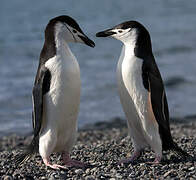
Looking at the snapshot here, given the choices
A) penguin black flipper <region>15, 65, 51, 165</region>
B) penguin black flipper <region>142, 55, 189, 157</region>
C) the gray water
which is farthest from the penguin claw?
the gray water

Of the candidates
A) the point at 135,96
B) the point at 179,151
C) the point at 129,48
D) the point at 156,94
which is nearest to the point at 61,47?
the point at 129,48

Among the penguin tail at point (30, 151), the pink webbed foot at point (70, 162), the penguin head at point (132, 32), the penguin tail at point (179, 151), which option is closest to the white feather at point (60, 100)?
the penguin tail at point (30, 151)

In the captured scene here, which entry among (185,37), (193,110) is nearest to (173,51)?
(185,37)

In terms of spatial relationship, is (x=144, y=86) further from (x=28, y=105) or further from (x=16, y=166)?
(x=28, y=105)

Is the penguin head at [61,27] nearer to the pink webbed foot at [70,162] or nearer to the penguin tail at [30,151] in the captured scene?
the penguin tail at [30,151]

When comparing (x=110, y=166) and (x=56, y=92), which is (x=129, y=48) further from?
(x=110, y=166)

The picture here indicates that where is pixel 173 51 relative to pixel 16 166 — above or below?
below

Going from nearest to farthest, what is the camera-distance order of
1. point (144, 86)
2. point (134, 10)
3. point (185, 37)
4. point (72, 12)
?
point (144, 86) < point (185, 37) < point (72, 12) < point (134, 10)

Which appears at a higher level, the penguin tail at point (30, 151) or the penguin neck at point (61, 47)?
the penguin neck at point (61, 47)

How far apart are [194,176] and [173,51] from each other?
49.0ft

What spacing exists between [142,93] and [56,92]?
40.3 inches

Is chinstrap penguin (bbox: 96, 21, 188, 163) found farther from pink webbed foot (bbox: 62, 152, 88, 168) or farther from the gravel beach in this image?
pink webbed foot (bbox: 62, 152, 88, 168)

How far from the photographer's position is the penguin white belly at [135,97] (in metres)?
6.60

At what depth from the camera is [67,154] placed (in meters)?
6.96
